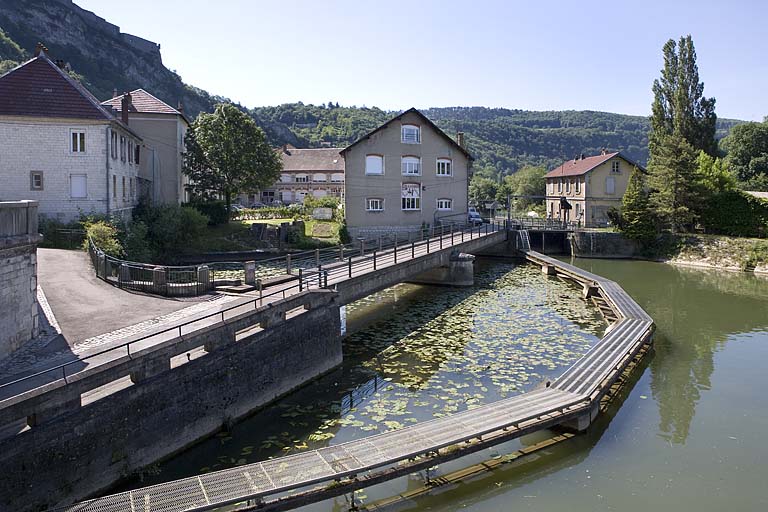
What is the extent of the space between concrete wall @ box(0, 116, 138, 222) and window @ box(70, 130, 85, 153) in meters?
0.16

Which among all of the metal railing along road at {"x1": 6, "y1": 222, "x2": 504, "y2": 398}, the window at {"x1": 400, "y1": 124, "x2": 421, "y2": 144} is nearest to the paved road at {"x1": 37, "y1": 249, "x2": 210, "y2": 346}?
the metal railing along road at {"x1": 6, "y1": 222, "x2": 504, "y2": 398}

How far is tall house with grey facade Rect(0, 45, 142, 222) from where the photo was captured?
29.7 meters

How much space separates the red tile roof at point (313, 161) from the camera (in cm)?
7681

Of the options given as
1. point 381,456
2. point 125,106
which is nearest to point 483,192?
point 125,106

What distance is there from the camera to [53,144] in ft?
99.1

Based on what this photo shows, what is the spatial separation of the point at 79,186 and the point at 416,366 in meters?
22.1

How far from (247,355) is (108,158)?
21.6 meters

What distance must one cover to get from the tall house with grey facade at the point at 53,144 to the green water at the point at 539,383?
1583cm

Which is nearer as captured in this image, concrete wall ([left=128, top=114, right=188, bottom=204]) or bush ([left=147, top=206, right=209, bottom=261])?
bush ([left=147, top=206, right=209, bottom=261])

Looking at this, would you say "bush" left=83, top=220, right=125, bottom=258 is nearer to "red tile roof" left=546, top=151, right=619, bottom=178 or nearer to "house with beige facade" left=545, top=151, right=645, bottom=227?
"house with beige facade" left=545, top=151, right=645, bottom=227

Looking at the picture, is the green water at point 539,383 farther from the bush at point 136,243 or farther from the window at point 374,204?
the window at point 374,204

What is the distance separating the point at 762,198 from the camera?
43625 mm

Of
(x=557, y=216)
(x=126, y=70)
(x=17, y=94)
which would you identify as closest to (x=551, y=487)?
(x=17, y=94)

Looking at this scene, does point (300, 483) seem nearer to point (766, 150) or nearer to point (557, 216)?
point (557, 216)
